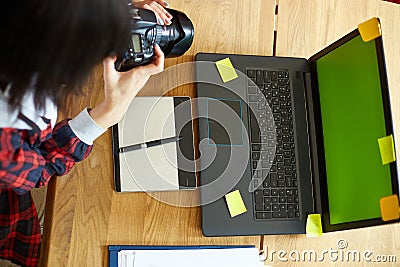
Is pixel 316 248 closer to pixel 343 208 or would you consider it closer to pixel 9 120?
pixel 343 208

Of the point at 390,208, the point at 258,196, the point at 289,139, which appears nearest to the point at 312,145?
the point at 289,139

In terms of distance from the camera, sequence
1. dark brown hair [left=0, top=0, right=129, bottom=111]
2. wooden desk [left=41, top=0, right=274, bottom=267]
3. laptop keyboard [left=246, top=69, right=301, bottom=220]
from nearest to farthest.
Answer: dark brown hair [left=0, top=0, right=129, bottom=111] → wooden desk [left=41, top=0, right=274, bottom=267] → laptop keyboard [left=246, top=69, right=301, bottom=220]

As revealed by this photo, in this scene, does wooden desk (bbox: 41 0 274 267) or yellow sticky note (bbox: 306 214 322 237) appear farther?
yellow sticky note (bbox: 306 214 322 237)

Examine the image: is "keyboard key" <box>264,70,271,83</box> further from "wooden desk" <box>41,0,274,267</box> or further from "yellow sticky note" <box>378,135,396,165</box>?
"yellow sticky note" <box>378,135,396,165</box>

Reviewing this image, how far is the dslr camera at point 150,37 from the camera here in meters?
0.99

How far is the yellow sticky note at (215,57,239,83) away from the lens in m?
1.22

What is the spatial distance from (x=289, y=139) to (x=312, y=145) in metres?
0.05

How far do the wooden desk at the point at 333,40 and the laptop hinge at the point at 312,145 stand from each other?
0.24ft

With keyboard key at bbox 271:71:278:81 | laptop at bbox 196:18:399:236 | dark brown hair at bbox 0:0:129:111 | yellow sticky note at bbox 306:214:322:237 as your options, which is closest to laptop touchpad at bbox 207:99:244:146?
laptop at bbox 196:18:399:236

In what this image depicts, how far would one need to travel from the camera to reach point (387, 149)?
100cm

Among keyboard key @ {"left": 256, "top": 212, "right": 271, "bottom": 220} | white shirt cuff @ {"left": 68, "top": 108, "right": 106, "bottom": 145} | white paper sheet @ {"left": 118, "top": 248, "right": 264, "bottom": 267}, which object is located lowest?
white paper sheet @ {"left": 118, "top": 248, "right": 264, "bottom": 267}

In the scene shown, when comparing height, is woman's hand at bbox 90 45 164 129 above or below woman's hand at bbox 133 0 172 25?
below

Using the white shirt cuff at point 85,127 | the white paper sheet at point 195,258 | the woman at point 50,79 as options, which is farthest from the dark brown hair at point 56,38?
the white paper sheet at point 195,258

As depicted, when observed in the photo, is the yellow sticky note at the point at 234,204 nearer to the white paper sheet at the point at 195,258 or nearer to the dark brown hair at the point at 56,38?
the white paper sheet at the point at 195,258
